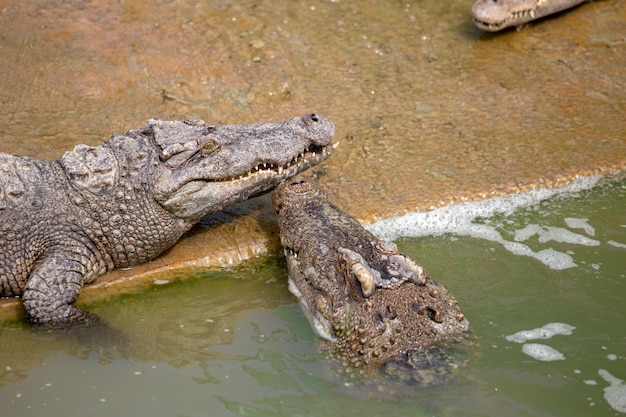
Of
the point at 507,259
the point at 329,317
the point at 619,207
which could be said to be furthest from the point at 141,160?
the point at 619,207

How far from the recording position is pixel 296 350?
481 cm

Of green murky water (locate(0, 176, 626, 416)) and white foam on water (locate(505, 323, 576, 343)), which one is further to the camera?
white foam on water (locate(505, 323, 576, 343))

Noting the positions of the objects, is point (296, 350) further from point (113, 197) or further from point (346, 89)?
point (346, 89)

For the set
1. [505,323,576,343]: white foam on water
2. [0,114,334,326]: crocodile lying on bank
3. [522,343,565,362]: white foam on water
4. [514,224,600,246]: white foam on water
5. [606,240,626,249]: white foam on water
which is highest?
[0,114,334,326]: crocodile lying on bank

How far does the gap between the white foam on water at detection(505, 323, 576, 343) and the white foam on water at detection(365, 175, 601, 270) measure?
751 millimetres

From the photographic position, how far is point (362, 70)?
7.44 m

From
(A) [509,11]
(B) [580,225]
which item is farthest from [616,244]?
(A) [509,11]

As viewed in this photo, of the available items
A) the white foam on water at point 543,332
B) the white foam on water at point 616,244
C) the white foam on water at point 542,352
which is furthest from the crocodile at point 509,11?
the white foam on water at point 542,352

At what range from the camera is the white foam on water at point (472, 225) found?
571 centimetres

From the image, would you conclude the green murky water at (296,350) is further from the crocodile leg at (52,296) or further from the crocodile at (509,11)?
the crocodile at (509,11)

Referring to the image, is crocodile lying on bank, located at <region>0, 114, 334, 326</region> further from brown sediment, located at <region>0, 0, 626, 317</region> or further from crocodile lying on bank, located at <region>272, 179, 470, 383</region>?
crocodile lying on bank, located at <region>272, 179, 470, 383</region>

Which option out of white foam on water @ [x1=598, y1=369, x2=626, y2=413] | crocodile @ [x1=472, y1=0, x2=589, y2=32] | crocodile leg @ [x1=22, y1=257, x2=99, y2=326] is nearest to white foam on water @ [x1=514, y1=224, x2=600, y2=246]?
white foam on water @ [x1=598, y1=369, x2=626, y2=413]

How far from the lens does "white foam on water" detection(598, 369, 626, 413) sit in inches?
169

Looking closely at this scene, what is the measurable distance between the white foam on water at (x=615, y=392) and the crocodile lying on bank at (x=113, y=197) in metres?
2.33
